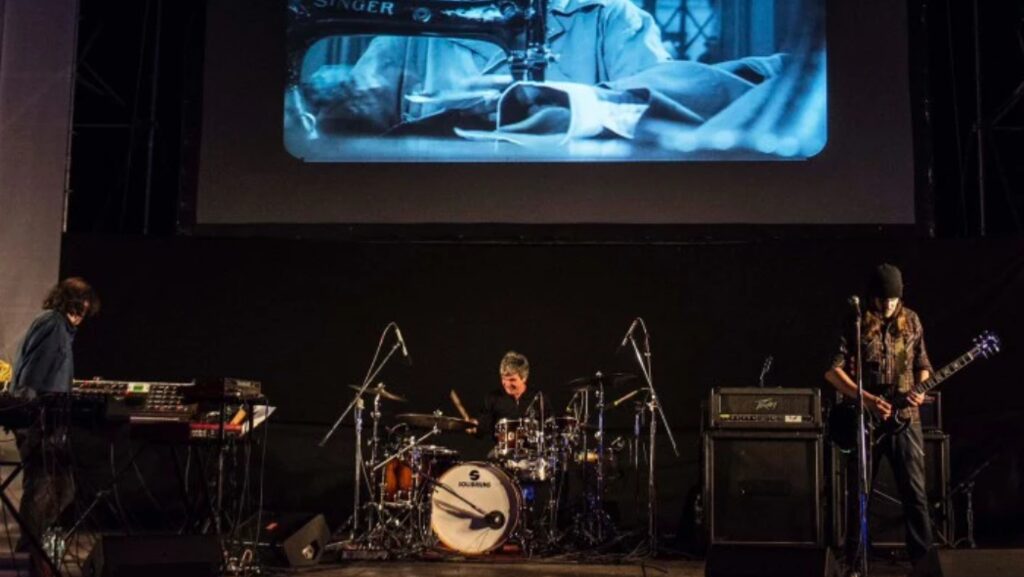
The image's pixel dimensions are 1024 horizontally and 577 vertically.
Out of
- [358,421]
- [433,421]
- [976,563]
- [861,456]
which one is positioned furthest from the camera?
[358,421]

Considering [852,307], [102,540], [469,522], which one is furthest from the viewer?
[469,522]

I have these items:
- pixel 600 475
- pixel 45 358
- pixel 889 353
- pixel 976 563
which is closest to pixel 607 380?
pixel 600 475

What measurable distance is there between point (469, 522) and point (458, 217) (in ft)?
6.69

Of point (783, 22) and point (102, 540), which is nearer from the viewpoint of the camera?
point (102, 540)

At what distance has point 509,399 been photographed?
8461mm

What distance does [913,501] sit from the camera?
641 cm

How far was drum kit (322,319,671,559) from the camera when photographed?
793cm

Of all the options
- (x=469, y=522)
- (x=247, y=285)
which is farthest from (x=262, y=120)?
(x=469, y=522)

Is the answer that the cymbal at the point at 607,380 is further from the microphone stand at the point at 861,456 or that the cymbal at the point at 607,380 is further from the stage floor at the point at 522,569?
the microphone stand at the point at 861,456

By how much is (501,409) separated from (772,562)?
3730mm

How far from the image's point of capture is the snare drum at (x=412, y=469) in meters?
8.06

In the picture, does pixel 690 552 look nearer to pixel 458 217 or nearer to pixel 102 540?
pixel 458 217

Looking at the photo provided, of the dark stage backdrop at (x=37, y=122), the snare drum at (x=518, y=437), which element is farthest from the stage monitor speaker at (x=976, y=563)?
the dark stage backdrop at (x=37, y=122)

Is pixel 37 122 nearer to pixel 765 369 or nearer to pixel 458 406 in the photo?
pixel 458 406
